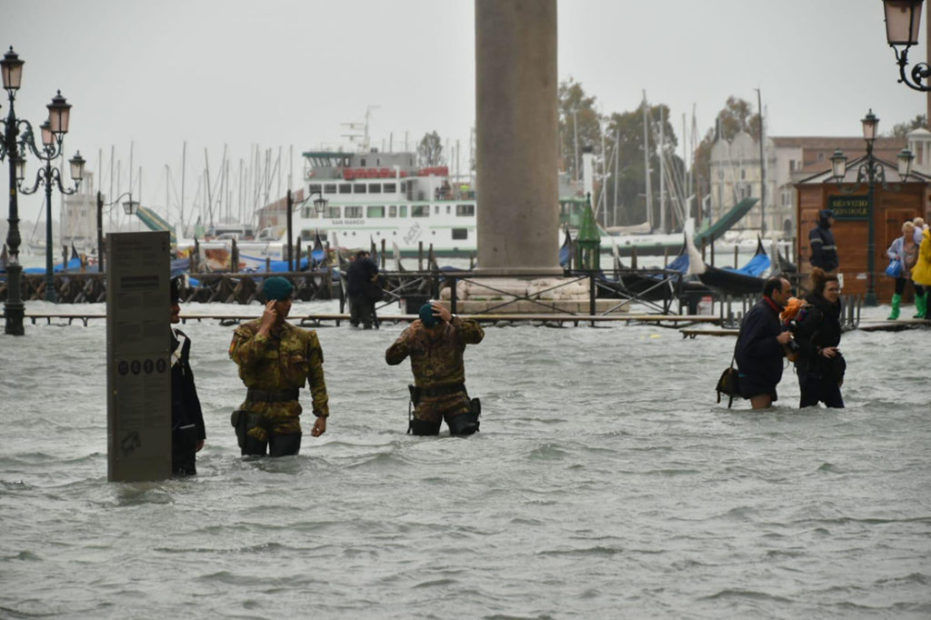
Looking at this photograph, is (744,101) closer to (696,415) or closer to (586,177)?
(586,177)

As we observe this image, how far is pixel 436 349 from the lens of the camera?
1259 centimetres

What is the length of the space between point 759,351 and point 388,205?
290 ft

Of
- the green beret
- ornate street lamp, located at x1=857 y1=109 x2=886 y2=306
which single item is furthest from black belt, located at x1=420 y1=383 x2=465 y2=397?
ornate street lamp, located at x1=857 y1=109 x2=886 y2=306

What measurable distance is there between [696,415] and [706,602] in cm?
790

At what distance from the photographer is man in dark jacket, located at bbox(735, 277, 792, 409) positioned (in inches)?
542

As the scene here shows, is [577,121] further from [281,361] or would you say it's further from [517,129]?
[281,361]

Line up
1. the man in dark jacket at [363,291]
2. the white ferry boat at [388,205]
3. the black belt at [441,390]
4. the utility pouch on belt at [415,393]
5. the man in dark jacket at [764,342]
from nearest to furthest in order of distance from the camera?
the black belt at [441,390], the utility pouch on belt at [415,393], the man in dark jacket at [764,342], the man in dark jacket at [363,291], the white ferry boat at [388,205]

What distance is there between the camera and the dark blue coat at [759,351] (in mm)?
13766

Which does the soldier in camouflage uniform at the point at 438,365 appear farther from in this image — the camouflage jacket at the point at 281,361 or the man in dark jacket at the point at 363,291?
the man in dark jacket at the point at 363,291

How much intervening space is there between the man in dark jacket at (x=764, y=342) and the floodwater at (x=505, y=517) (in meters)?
0.31

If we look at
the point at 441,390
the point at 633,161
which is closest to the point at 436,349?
the point at 441,390

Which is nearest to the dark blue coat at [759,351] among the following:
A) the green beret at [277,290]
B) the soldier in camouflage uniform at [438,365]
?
the soldier in camouflage uniform at [438,365]

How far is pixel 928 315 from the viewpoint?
2628 centimetres

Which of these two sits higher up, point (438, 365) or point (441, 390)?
point (438, 365)
